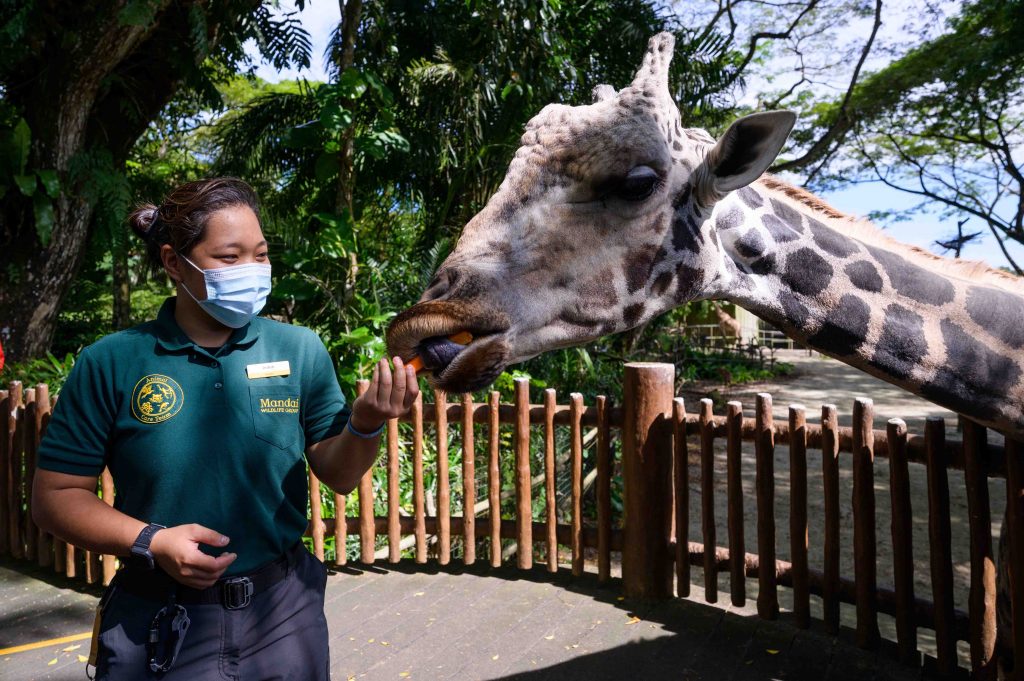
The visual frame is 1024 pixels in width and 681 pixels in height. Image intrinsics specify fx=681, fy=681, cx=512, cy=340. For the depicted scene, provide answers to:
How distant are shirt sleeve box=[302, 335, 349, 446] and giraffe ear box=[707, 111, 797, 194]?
1.27 m

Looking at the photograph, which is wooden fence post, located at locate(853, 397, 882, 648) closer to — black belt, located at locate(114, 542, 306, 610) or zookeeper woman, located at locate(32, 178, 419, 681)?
zookeeper woman, located at locate(32, 178, 419, 681)

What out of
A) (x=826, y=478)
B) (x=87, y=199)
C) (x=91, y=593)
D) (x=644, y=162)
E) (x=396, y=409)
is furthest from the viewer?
(x=87, y=199)

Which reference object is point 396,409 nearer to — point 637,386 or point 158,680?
point 158,680

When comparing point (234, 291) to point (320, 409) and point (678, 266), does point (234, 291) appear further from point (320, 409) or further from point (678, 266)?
point (678, 266)

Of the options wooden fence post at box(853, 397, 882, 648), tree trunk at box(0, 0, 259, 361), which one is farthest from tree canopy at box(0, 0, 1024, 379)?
wooden fence post at box(853, 397, 882, 648)

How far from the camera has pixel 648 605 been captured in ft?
15.3

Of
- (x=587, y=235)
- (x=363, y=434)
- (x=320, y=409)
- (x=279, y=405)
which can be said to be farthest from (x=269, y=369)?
(x=587, y=235)

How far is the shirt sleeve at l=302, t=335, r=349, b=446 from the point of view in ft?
6.87

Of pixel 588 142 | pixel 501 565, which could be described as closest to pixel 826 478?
pixel 501 565

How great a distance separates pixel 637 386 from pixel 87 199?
747 cm

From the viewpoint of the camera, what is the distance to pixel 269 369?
1.96 m

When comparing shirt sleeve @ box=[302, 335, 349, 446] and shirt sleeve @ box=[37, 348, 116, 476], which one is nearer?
shirt sleeve @ box=[37, 348, 116, 476]

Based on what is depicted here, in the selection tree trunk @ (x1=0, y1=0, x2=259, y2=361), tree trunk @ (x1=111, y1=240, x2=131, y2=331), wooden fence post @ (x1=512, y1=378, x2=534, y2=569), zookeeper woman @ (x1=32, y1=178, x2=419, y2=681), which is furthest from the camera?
tree trunk @ (x1=111, y1=240, x2=131, y2=331)

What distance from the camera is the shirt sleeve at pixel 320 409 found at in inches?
82.4
